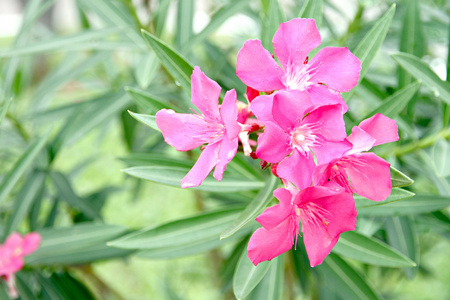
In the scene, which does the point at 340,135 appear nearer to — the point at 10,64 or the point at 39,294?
the point at 39,294

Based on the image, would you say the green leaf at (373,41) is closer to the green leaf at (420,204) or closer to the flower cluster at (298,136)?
the flower cluster at (298,136)

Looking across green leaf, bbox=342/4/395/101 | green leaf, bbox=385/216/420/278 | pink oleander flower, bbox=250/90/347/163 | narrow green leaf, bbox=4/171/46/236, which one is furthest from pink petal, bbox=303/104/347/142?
narrow green leaf, bbox=4/171/46/236

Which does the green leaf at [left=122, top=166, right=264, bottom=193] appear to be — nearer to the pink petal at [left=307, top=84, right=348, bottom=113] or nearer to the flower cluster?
the flower cluster

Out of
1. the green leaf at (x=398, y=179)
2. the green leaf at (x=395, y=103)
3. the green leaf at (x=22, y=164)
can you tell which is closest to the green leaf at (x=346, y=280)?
the green leaf at (x=395, y=103)

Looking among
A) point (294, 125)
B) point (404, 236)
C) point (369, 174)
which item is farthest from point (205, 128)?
point (404, 236)

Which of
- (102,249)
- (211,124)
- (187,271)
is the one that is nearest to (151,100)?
(211,124)

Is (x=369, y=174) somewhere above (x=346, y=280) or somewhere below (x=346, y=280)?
above

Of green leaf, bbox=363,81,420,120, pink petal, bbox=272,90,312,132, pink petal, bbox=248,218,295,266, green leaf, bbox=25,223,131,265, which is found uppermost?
pink petal, bbox=272,90,312,132

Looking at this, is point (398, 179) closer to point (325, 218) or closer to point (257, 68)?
point (325, 218)
